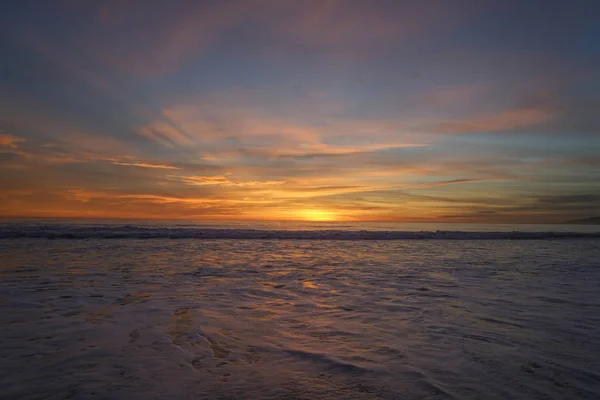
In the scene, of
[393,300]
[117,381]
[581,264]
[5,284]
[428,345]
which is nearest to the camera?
[117,381]

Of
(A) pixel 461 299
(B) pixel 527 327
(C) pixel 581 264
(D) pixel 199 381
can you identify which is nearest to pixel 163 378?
(D) pixel 199 381

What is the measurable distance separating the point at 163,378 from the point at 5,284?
775 cm

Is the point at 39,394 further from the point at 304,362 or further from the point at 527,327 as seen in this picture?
the point at 527,327

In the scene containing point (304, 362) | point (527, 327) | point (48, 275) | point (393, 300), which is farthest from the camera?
point (48, 275)

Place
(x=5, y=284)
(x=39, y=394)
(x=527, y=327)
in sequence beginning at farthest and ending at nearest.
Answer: (x=5, y=284)
(x=527, y=327)
(x=39, y=394)

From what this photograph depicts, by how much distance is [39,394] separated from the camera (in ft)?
11.4

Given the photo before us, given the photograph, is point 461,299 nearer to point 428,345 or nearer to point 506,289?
point 506,289

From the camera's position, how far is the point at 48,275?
10.5 metres

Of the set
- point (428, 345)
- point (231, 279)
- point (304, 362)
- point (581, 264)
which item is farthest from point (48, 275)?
point (581, 264)

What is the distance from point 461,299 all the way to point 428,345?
3.55 metres

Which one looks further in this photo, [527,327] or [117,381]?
[527,327]

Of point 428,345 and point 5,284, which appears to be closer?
point 428,345

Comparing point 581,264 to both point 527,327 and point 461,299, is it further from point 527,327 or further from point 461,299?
point 527,327

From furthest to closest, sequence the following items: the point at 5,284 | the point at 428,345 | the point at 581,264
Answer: the point at 581,264, the point at 5,284, the point at 428,345
